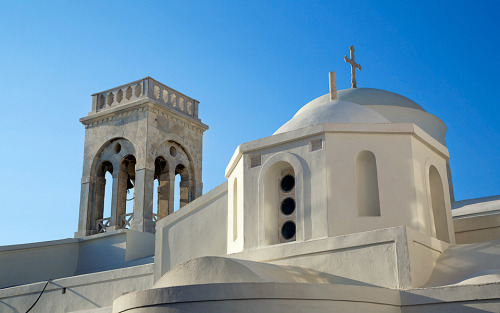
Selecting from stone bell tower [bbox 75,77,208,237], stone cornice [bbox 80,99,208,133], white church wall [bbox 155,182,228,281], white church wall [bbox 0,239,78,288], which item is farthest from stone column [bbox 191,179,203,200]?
white church wall [bbox 155,182,228,281]

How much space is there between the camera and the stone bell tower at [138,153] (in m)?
23.2

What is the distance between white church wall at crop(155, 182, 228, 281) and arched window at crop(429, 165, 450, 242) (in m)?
4.17

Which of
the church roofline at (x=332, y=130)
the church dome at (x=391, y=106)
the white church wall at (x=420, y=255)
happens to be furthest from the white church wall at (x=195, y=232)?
the white church wall at (x=420, y=255)

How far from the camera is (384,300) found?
925 centimetres

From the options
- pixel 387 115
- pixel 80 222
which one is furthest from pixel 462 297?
pixel 80 222

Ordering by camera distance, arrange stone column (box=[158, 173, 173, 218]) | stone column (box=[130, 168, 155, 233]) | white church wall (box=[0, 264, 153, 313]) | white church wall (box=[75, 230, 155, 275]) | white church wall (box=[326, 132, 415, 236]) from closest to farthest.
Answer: white church wall (box=[326, 132, 415, 236]) → white church wall (box=[0, 264, 153, 313]) → white church wall (box=[75, 230, 155, 275]) → stone column (box=[130, 168, 155, 233]) → stone column (box=[158, 173, 173, 218])

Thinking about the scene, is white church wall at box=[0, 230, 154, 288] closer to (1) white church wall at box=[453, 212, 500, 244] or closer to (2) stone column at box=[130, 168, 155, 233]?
(2) stone column at box=[130, 168, 155, 233]

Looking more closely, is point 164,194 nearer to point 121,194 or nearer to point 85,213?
point 121,194

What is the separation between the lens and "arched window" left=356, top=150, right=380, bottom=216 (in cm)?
1133

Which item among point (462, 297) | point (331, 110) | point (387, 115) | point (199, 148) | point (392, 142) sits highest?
point (199, 148)

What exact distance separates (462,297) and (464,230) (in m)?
4.55

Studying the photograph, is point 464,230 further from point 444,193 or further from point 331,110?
point 331,110

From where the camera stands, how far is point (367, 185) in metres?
11.5

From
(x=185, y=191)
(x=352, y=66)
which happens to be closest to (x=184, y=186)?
(x=185, y=191)
